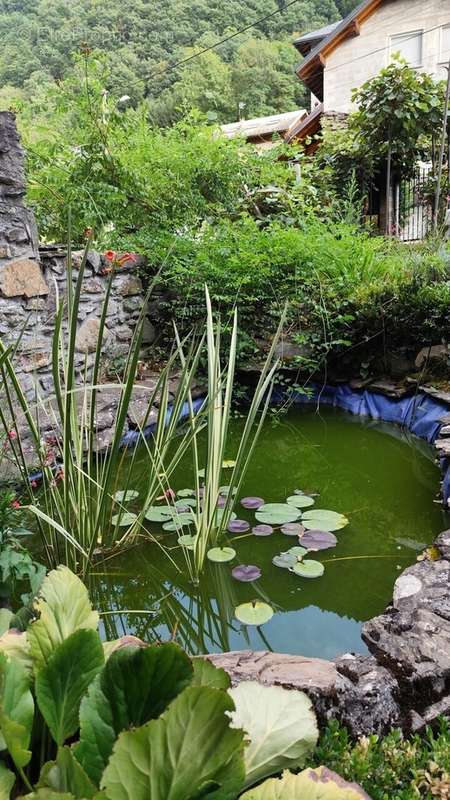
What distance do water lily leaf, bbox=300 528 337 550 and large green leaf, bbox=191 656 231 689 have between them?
138 centimetres

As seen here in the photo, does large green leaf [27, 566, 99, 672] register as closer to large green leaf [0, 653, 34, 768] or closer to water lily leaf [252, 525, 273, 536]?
large green leaf [0, 653, 34, 768]

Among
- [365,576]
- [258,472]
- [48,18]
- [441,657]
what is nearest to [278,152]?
[258,472]

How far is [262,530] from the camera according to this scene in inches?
89.1

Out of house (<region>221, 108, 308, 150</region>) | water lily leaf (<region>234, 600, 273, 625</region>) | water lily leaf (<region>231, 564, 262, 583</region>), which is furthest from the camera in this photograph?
house (<region>221, 108, 308, 150</region>)

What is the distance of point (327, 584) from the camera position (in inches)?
76.4

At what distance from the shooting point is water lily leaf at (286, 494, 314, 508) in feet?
8.28

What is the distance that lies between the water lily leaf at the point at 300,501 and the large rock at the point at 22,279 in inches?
69.8

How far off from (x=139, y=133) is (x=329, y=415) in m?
2.79

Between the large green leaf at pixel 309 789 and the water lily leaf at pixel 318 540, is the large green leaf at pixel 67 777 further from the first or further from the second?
the water lily leaf at pixel 318 540

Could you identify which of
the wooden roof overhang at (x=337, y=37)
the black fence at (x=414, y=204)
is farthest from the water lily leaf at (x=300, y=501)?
the wooden roof overhang at (x=337, y=37)

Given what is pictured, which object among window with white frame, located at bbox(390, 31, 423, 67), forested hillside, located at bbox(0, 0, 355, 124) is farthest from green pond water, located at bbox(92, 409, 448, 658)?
forested hillside, located at bbox(0, 0, 355, 124)

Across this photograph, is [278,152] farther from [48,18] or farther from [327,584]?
[48,18]

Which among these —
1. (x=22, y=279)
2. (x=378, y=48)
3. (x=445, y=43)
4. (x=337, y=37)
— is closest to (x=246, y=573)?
(x=22, y=279)

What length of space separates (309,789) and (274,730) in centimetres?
12
